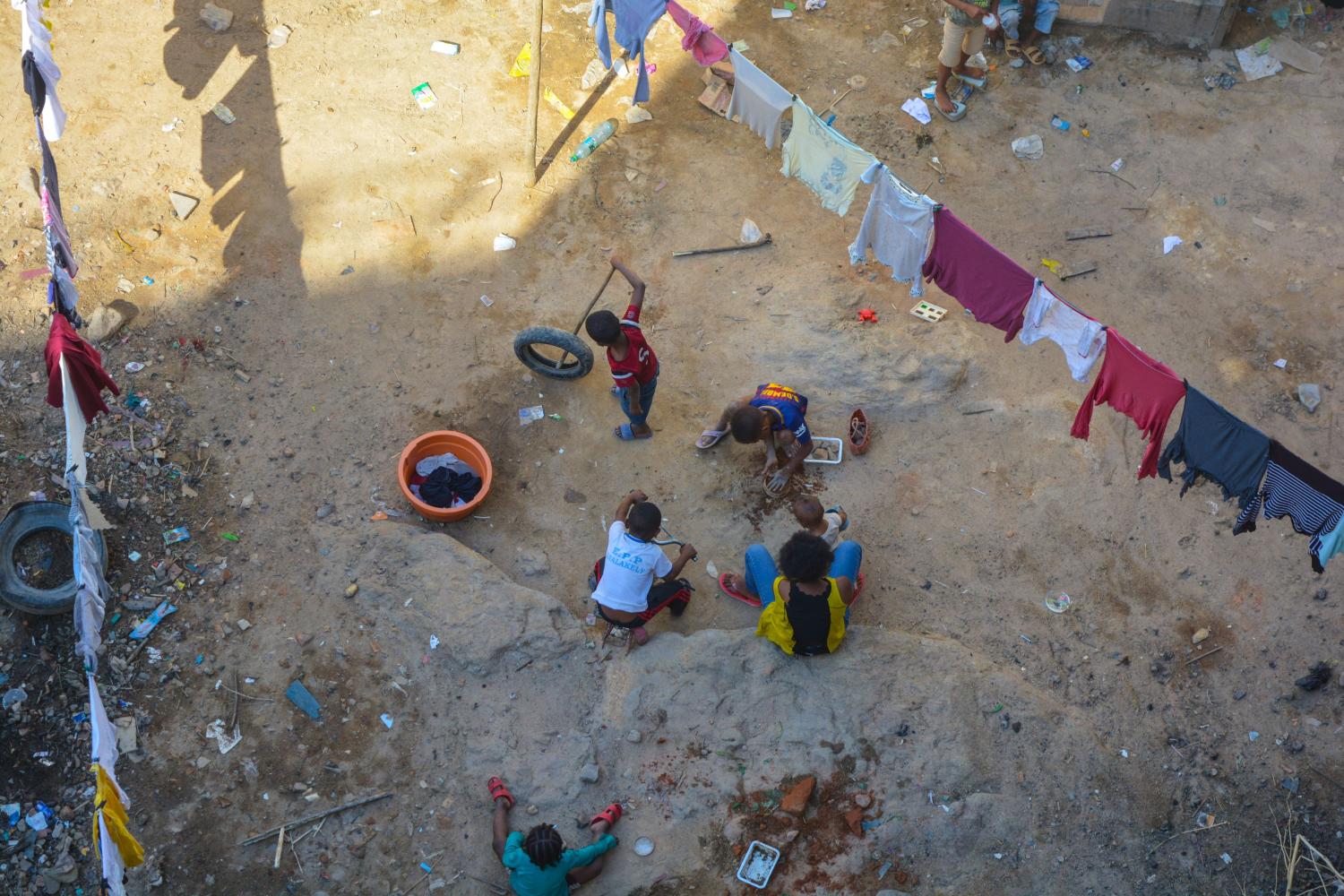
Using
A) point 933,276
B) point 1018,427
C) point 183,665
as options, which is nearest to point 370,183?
point 183,665

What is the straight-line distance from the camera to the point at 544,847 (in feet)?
16.1

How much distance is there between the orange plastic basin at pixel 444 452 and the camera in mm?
6680

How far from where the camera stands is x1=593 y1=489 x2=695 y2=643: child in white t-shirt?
5.81 meters

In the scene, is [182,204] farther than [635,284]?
Yes

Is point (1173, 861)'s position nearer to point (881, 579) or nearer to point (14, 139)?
point (881, 579)

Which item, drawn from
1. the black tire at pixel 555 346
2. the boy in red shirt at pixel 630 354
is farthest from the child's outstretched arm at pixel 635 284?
the black tire at pixel 555 346

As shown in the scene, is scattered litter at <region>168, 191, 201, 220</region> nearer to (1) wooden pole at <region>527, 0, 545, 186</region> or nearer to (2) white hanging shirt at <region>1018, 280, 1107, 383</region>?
(1) wooden pole at <region>527, 0, 545, 186</region>

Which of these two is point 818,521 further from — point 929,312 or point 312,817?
point 312,817

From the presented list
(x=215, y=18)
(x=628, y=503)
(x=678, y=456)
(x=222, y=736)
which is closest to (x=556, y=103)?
(x=215, y=18)

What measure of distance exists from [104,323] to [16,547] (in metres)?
1.98

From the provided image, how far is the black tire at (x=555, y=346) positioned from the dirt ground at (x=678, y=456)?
0.18 meters

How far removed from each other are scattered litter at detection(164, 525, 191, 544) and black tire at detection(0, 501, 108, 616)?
36 centimetres

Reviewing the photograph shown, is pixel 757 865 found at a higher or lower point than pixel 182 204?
lower

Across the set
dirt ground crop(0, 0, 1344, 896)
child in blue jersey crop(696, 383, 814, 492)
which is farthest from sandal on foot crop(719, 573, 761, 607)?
child in blue jersey crop(696, 383, 814, 492)
